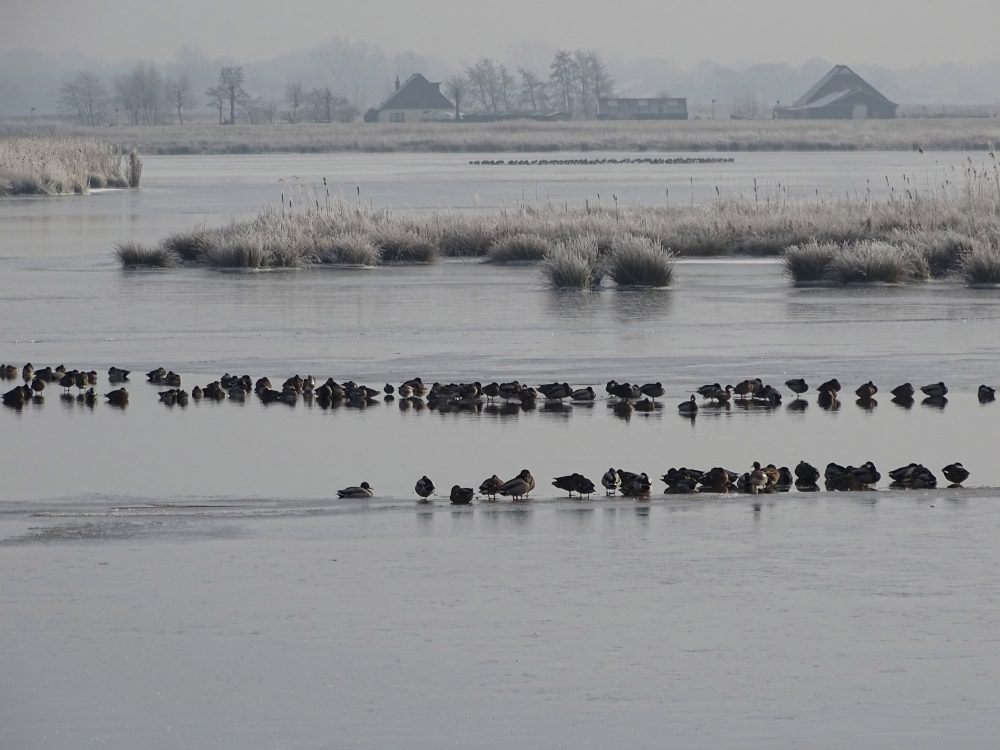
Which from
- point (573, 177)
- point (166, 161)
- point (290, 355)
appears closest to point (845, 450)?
point (290, 355)

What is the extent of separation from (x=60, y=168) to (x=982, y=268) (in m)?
42.6

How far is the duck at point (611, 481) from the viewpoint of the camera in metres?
11.8

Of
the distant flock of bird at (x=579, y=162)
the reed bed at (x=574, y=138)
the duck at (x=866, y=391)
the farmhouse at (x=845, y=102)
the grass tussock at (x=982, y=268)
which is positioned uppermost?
the farmhouse at (x=845, y=102)

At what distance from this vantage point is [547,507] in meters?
11.6

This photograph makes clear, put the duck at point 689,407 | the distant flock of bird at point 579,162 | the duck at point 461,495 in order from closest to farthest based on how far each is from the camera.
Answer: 1. the duck at point 461,495
2. the duck at point 689,407
3. the distant flock of bird at point 579,162

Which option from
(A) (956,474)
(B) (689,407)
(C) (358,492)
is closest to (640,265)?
(B) (689,407)

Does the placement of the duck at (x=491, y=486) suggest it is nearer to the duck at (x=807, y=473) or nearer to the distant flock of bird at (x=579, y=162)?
the duck at (x=807, y=473)

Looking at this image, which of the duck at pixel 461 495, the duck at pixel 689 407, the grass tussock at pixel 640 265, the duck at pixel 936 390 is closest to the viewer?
the duck at pixel 461 495

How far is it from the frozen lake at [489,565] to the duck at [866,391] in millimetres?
183

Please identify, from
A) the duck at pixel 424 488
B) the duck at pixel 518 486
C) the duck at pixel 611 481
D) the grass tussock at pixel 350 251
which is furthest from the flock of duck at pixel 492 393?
the grass tussock at pixel 350 251

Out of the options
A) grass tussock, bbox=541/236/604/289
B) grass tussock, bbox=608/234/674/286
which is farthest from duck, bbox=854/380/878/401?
grass tussock, bbox=608/234/674/286

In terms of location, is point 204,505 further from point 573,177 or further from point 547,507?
point 573,177

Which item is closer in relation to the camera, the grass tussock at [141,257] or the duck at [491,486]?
the duck at [491,486]

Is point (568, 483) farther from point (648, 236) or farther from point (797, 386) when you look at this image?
point (648, 236)
